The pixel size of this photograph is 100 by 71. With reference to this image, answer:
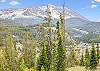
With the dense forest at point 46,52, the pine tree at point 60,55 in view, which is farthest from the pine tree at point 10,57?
the pine tree at point 60,55

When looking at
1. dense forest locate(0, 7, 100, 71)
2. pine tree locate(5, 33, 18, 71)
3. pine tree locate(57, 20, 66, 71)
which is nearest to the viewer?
dense forest locate(0, 7, 100, 71)

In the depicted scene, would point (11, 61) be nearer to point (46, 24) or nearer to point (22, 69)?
point (22, 69)

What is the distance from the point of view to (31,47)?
12519 centimetres

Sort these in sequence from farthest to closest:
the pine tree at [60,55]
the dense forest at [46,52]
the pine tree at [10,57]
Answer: the pine tree at [10,57] < the pine tree at [60,55] < the dense forest at [46,52]

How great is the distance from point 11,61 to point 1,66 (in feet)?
21.3

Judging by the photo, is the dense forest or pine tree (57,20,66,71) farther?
pine tree (57,20,66,71)

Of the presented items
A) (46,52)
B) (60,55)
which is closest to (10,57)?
(46,52)

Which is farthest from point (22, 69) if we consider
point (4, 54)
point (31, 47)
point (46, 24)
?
point (46, 24)

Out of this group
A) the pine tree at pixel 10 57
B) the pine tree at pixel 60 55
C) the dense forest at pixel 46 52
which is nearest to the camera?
the dense forest at pixel 46 52

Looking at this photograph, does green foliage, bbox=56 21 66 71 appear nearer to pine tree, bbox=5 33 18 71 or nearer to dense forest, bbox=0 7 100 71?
dense forest, bbox=0 7 100 71

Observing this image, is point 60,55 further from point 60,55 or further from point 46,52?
point 46,52

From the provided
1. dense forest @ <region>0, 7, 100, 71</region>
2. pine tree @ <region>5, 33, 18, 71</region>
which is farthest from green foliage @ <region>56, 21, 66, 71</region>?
pine tree @ <region>5, 33, 18, 71</region>

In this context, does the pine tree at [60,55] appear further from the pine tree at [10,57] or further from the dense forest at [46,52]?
the pine tree at [10,57]

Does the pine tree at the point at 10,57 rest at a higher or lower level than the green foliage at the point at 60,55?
lower
